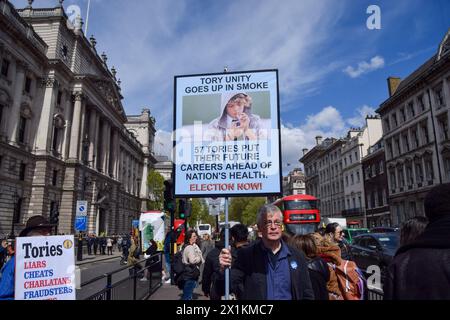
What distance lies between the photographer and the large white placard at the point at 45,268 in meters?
3.43

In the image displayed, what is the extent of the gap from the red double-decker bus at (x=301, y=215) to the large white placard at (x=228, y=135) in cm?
2003

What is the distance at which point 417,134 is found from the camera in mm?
35531

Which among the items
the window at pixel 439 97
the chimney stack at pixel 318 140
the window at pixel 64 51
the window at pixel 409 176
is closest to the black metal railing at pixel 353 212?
the window at pixel 409 176

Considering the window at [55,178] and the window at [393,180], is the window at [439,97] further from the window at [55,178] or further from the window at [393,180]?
the window at [55,178]

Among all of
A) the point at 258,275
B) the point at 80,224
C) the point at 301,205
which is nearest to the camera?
the point at 258,275

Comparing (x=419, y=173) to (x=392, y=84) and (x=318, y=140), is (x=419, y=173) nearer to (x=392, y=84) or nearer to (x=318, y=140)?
(x=392, y=84)

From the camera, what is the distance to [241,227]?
5211mm

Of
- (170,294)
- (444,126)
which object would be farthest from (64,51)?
(444,126)

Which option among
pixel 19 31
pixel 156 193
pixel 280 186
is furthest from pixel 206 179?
pixel 156 193

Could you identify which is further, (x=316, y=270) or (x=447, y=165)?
(x=447, y=165)

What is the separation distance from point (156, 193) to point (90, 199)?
20.0 m

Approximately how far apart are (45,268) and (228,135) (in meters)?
2.52

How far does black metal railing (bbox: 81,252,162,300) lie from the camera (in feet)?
16.0

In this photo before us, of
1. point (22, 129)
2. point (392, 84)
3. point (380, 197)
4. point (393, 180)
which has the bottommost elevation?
point (380, 197)
